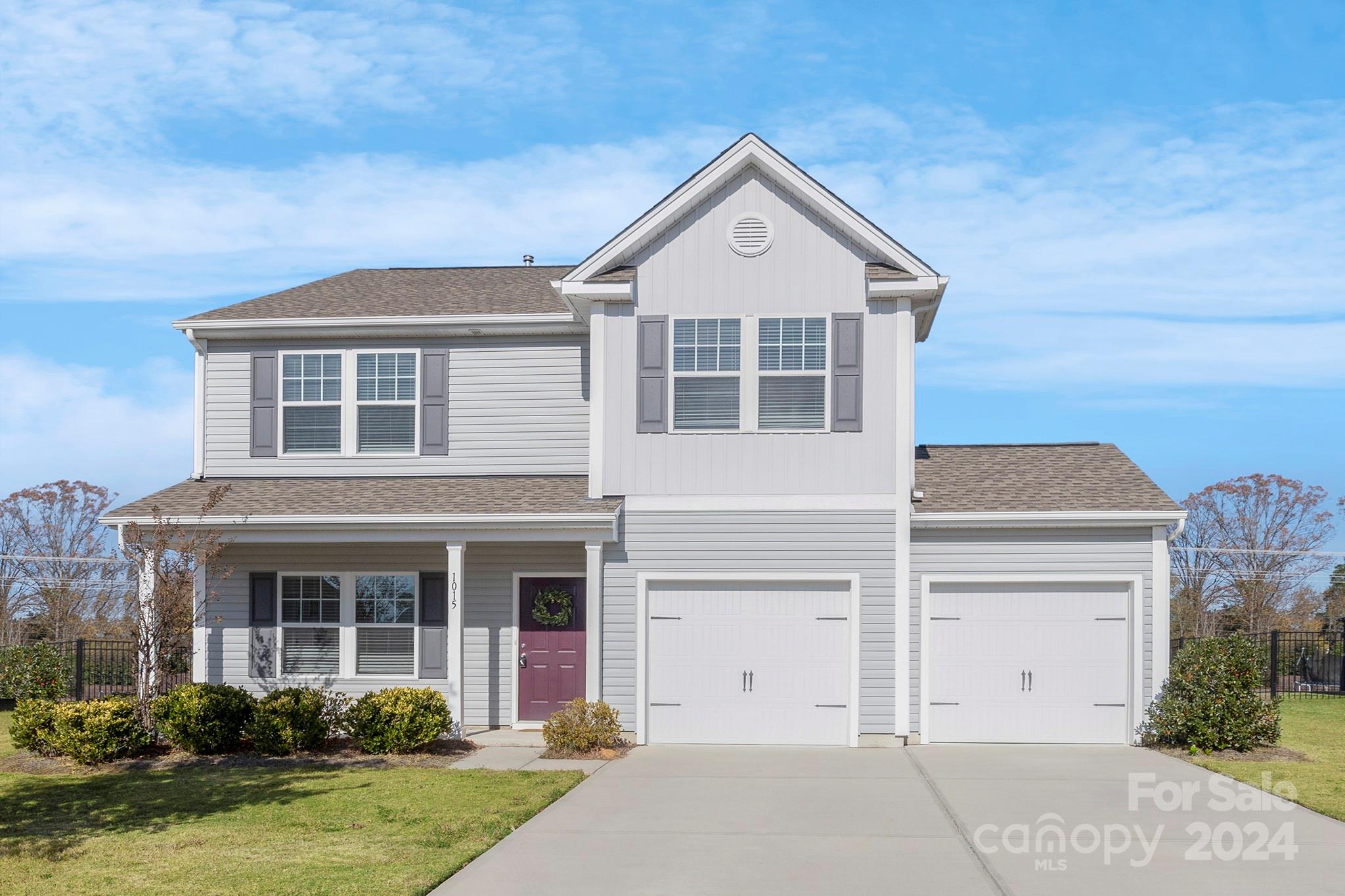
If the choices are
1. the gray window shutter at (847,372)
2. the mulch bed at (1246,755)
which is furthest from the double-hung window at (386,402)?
the mulch bed at (1246,755)

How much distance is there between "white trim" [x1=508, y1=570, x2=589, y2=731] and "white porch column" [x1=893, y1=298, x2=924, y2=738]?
438cm

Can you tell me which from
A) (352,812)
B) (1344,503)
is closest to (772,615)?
(352,812)

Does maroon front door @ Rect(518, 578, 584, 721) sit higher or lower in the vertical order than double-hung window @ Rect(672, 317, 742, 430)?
lower

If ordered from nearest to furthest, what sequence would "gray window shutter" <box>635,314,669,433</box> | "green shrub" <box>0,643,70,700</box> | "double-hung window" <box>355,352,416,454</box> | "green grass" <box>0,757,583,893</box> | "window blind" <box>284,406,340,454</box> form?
"green grass" <box>0,757,583,893</box>
"gray window shutter" <box>635,314,669,433</box>
"double-hung window" <box>355,352,416,454</box>
"window blind" <box>284,406,340,454</box>
"green shrub" <box>0,643,70,700</box>

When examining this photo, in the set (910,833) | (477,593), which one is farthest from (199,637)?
(910,833)

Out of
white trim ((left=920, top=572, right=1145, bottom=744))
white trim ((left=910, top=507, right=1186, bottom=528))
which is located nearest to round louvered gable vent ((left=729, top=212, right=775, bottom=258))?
white trim ((left=910, top=507, right=1186, bottom=528))

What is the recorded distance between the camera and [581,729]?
15.0 m

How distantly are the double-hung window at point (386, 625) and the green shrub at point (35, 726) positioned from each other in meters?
3.97

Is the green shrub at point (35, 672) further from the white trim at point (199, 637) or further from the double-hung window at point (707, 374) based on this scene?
the double-hung window at point (707, 374)

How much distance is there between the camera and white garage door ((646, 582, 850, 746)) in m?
16.0

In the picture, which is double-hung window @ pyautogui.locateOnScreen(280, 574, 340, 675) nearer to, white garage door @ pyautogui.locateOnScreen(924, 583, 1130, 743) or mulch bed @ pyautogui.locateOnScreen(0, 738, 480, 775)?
mulch bed @ pyautogui.locateOnScreen(0, 738, 480, 775)

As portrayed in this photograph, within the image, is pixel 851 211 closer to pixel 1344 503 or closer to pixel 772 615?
pixel 772 615

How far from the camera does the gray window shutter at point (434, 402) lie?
59.2 ft

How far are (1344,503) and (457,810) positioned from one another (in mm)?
36714
